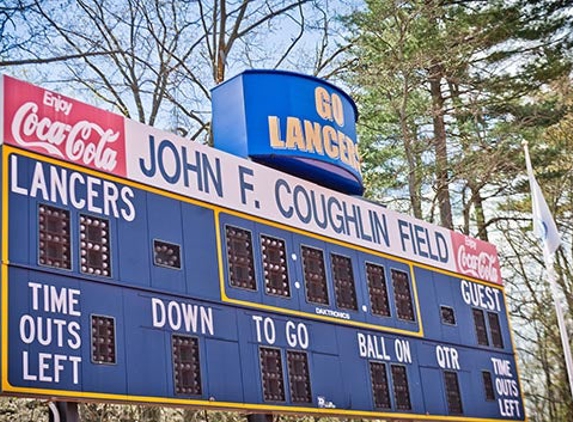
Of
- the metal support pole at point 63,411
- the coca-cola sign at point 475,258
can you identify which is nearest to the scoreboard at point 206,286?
the metal support pole at point 63,411

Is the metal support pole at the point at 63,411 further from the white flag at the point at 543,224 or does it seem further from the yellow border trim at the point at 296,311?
the white flag at the point at 543,224

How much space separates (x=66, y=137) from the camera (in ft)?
25.0

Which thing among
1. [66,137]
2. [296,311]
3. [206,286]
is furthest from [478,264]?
[66,137]

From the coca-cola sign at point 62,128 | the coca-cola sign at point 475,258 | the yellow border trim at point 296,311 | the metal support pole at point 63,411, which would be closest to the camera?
the metal support pole at point 63,411

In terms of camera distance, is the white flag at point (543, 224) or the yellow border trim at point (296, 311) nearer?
the yellow border trim at point (296, 311)

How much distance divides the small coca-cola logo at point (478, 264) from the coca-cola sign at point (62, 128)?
19.2 ft

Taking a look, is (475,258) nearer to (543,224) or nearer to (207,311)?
(543,224)

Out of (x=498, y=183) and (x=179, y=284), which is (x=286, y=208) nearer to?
(x=179, y=284)

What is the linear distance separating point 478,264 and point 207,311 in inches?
223

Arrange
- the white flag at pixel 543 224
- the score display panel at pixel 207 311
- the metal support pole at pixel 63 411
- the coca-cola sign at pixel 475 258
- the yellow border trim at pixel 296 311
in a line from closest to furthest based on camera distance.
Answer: the score display panel at pixel 207 311
the metal support pole at pixel 63 411
the yellow border trim at pixel 296 311
the coca-cola sign at pixel 475 258
the white flag at pixel 543 224

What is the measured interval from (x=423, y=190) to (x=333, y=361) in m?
12.7

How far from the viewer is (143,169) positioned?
8.26m

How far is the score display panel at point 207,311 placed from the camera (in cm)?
693

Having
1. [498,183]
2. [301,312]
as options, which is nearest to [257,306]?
[301,312]
